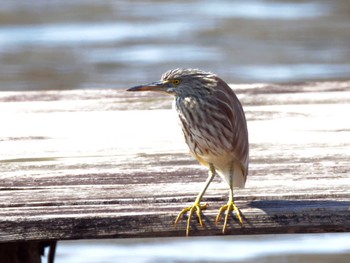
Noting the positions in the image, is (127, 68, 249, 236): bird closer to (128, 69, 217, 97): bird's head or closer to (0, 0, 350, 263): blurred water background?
(128, 69, 217, 97): bird's head

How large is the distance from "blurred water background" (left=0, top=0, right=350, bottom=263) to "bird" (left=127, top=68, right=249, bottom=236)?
5.93 metres

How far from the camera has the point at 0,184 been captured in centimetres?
400

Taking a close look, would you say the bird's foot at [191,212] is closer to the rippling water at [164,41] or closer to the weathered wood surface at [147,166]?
the weathered wood surface at [147,166]

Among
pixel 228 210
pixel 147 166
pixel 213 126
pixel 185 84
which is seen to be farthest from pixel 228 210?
pixel 147 166

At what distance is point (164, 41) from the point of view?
1162 cm

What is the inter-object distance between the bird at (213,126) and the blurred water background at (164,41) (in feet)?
19.5

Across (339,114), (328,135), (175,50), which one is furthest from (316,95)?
(175,50)

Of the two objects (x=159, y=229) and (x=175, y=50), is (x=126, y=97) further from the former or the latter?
(x=175, y=50)

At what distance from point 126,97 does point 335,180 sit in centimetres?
172

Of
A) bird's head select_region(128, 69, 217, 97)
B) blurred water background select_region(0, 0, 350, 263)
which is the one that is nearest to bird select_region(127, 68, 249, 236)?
bird's head select_region(128, 69, 217, 97)

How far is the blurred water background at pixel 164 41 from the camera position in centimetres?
1045

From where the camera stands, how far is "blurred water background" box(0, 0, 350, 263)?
10445 millimetres

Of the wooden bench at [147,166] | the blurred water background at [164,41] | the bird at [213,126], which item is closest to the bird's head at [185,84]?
the bird at [213,126]

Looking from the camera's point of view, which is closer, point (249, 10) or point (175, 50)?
point (175, 50)
